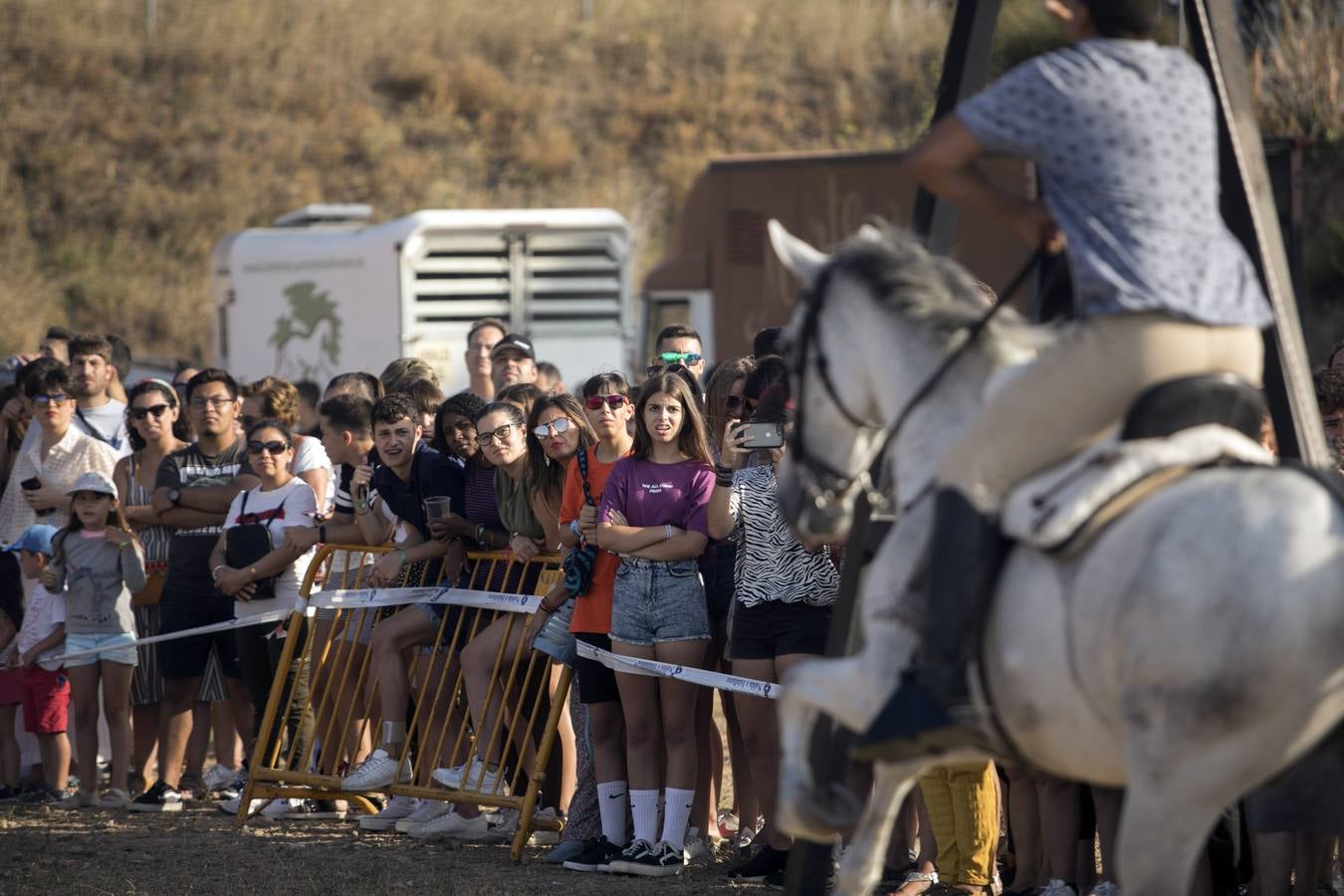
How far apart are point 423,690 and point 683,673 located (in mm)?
1756

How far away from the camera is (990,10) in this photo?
5668 mm

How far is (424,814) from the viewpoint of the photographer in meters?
8.24

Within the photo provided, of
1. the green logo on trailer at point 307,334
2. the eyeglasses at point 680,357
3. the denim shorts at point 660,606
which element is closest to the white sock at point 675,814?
the denim shorts at point 660,606

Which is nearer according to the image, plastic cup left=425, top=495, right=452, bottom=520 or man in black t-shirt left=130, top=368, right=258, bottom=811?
plastic cup left=425, top=495, right=452, bottom=520

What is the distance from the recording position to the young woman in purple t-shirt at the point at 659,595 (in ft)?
23.7

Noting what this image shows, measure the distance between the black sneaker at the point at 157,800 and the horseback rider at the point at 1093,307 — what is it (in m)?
6.03

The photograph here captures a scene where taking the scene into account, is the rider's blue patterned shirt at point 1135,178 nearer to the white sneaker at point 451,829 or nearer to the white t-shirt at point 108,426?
the white sneaker at point 451,829

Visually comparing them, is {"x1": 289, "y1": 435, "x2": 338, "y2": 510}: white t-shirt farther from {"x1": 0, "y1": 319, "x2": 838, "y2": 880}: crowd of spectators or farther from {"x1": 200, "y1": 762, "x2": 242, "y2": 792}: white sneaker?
{"x1": 200, "y1": 762, "x2": 242, "y2": 792}: white sneaker

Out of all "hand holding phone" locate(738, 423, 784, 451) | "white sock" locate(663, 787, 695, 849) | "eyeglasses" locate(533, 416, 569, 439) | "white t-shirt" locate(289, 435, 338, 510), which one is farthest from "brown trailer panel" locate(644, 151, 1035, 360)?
"hand holding phone" locate(738, 423, 784, 451)

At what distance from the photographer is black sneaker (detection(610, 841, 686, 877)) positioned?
282 inches

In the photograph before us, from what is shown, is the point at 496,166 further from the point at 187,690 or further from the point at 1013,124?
the point at 1013,124

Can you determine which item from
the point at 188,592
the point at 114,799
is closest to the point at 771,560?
the point at 188,592

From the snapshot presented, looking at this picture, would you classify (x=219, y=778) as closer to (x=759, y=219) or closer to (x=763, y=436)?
(x=763, y=436)

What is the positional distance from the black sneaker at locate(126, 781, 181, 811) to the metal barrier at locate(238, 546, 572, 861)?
0.61m
